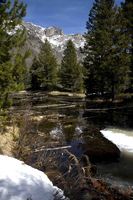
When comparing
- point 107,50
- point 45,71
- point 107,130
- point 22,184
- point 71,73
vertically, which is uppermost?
point 107,50

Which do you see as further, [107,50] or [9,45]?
[107,50]

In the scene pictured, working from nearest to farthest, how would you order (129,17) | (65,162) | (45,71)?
(65,162) → (129,17) → (45,71)

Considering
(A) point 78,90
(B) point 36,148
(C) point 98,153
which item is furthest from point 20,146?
(A) point 78,90

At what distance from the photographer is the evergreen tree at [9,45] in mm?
17000

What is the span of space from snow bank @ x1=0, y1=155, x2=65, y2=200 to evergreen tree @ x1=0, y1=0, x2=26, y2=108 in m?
7.17

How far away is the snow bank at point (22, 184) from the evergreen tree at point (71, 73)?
64137 mm

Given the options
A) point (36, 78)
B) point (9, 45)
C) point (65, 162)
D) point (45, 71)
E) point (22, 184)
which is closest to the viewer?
point (22, 184)

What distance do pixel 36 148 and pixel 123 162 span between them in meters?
3.96

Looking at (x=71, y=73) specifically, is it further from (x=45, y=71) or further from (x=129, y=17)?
(x=129, y=17)

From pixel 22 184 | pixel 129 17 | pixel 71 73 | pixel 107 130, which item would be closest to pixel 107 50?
pixel 129 17

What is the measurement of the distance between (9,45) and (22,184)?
378 inches

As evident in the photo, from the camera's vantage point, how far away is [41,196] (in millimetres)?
8891

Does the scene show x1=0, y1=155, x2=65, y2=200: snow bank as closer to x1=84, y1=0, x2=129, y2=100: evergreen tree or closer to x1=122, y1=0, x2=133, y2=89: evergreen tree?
x1=84, y1=0, x2=129, y2=100: evergreen tree

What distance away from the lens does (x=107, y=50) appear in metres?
48.0
